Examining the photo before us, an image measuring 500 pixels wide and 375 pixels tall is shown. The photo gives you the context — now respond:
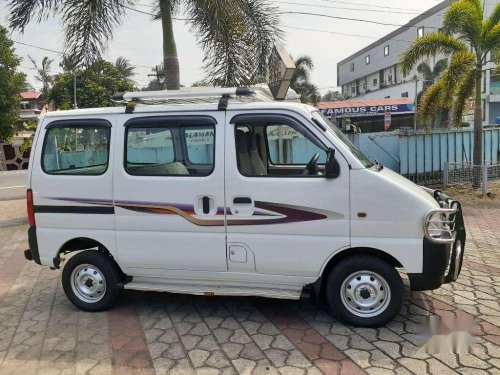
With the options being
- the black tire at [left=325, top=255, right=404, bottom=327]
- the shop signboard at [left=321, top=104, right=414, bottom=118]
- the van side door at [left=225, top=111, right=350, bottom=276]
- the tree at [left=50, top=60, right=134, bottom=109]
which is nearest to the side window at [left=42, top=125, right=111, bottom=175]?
the van side door at [left=225, top=111, right=350, bottom=276]

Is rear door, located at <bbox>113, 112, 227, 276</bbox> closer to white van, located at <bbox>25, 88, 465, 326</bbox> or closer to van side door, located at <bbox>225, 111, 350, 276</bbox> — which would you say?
white van, located at <bbox>25, 88, 465, 326</bbox>

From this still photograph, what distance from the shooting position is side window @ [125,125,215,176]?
13.4ft

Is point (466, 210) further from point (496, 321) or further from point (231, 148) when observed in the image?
point (231, 148)

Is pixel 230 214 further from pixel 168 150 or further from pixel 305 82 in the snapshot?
pixel 305 82

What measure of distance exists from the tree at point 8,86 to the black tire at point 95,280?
21987 mm

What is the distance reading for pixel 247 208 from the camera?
3898mm

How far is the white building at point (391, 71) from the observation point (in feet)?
123

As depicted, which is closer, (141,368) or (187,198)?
(141,368)

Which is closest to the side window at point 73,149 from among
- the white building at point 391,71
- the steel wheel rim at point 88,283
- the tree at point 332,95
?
the steel wheel rim at point 88,283

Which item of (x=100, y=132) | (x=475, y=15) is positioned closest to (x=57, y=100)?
Result: (x=475, y=15)

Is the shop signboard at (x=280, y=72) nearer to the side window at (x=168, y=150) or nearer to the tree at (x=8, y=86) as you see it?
the side window at (x=168, y=150)

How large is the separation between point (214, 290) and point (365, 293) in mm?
1323

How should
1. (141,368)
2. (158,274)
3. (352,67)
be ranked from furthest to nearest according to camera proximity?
(352,67) → (158,274) → (141,368)

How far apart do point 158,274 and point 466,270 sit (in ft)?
11.8
